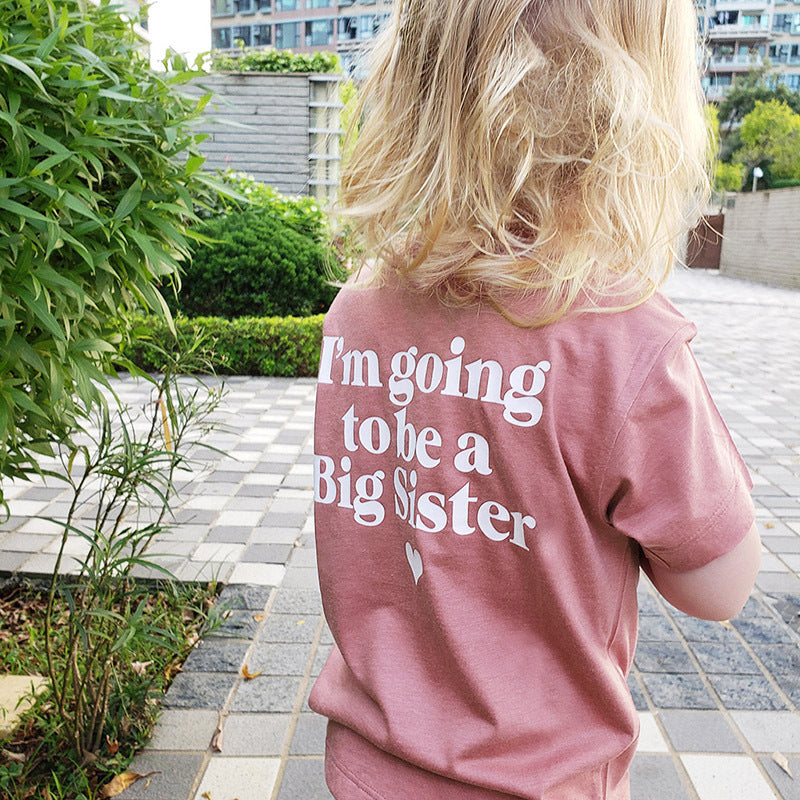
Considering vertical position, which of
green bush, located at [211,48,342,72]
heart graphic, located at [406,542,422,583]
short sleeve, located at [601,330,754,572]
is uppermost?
green bush, located at [211,48,342,72]

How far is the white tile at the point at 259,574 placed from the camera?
3.39 metres

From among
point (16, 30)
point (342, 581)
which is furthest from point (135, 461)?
point (342, 581)

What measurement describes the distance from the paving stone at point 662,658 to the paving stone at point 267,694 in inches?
45.4

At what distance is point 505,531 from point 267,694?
188 centimetres

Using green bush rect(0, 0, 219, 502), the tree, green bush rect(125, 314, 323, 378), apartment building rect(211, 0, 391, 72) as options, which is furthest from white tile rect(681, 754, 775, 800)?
apartment building rect(211, 0, 391, 72)

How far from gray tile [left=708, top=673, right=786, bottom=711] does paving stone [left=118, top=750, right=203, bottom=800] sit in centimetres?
161

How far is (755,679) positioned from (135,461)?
2.08 metres

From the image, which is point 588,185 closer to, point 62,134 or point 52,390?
point 62,134

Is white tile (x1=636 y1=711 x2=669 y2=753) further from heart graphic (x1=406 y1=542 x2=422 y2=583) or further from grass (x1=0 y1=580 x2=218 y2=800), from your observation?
heart graphic (x1=406 y1=542 x2=422 y2=583)

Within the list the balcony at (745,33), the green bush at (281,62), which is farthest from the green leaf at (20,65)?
the balcony at (745,33)

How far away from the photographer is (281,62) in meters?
13.0

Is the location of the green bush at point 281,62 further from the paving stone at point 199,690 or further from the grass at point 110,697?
the paving stone at point 199,690

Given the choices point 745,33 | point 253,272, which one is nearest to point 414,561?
point 253,272

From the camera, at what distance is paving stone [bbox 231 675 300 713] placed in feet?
8.30
